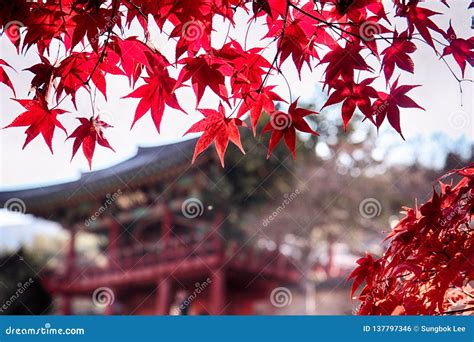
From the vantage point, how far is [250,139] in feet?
20.9

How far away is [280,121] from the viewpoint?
2.20ft

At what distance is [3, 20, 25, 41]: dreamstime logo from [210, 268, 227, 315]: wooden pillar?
5.40 meters

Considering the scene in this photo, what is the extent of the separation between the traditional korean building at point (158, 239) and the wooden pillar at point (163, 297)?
13 millimetres

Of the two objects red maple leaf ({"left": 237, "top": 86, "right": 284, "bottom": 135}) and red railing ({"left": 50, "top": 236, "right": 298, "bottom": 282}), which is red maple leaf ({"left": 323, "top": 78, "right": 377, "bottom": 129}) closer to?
red maple leaf ({"left": 237, "top": 86, "right": 284, "bottom": 135})

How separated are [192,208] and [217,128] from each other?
18.4 ft

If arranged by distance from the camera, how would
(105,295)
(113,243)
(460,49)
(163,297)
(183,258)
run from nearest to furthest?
1. (460,49)
2. (183,258)
3. (163,297)
4. (113,243)
5. (105,295)

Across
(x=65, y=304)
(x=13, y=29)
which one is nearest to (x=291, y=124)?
(x=13, y=29)

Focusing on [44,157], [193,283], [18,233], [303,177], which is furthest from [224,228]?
[18,233]

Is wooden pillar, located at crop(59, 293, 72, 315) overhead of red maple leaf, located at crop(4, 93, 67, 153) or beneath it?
overhead

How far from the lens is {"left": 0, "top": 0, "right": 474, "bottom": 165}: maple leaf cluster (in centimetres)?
62

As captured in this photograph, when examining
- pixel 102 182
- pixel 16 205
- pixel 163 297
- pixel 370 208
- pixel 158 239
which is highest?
pixel 370 208

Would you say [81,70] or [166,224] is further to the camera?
[166,224]
